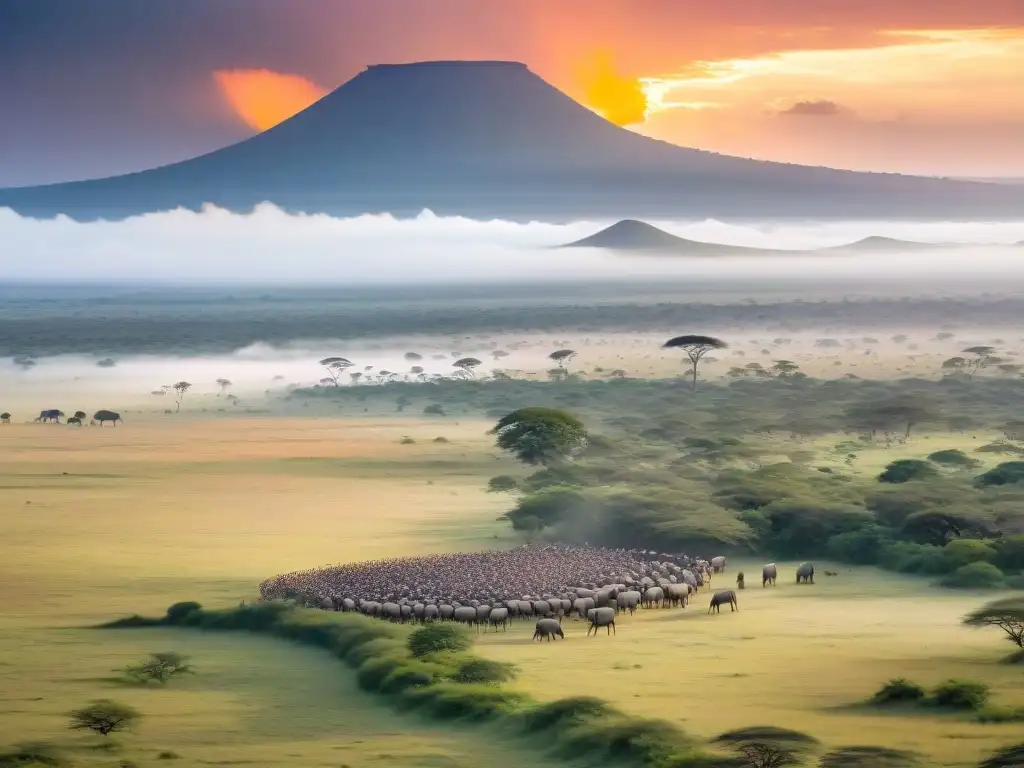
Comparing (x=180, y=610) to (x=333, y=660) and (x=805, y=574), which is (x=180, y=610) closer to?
(x=333, y=660)

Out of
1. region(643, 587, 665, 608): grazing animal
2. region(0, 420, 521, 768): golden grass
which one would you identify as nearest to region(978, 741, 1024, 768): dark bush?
region(0, 420, 521, 768): golden grass

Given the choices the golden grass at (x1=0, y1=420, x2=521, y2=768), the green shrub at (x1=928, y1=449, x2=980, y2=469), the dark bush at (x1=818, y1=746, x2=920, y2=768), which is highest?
the green shrub at (x1=928, y1=449, x2=980, y2=469)

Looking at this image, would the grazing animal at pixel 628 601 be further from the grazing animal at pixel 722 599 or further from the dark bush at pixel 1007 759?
the dark bush at pixel 1007 759

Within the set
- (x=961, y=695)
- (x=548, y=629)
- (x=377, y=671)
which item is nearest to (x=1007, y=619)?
(x=961, y=695)

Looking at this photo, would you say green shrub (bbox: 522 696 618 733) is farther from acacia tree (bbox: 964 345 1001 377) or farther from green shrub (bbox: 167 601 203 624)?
acacia tree (bbox: 964 345 1001 377)

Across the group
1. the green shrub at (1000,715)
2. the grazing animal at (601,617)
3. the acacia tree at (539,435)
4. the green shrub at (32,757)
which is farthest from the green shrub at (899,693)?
the acacia tree at (539,435)

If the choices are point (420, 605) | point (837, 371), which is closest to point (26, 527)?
point (420, 605)

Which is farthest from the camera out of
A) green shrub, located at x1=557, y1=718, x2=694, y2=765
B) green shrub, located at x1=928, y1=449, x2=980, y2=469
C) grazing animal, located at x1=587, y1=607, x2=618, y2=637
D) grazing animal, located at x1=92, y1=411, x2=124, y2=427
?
grazing animal, located at x1=92, y1=411, x2=124, y2=427
